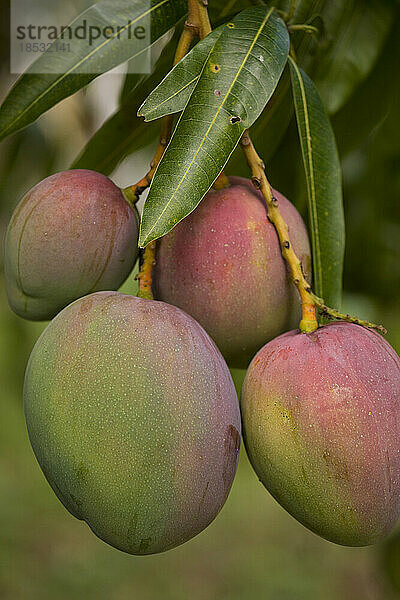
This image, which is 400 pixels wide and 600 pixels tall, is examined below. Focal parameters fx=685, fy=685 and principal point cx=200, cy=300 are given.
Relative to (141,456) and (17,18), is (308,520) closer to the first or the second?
(141,456)

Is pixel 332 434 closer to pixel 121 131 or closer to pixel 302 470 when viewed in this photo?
pixel 302 470

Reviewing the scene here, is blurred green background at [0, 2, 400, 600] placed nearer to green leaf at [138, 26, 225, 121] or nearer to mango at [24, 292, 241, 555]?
green leaf at [138, 26, 225, 121]

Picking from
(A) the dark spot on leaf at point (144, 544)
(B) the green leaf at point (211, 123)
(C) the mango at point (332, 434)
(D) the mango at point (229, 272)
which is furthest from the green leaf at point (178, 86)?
(A) the dark spot on leaf at point (144, 544)

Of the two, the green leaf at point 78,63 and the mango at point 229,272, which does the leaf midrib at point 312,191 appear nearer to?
the mango at point 229,272

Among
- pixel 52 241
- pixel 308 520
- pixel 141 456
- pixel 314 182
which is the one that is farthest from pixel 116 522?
pixel 314 182

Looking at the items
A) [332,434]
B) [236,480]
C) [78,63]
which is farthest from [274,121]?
[236,480]

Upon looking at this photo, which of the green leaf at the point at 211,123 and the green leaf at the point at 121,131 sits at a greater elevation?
the green leaf at the point at 211,123
